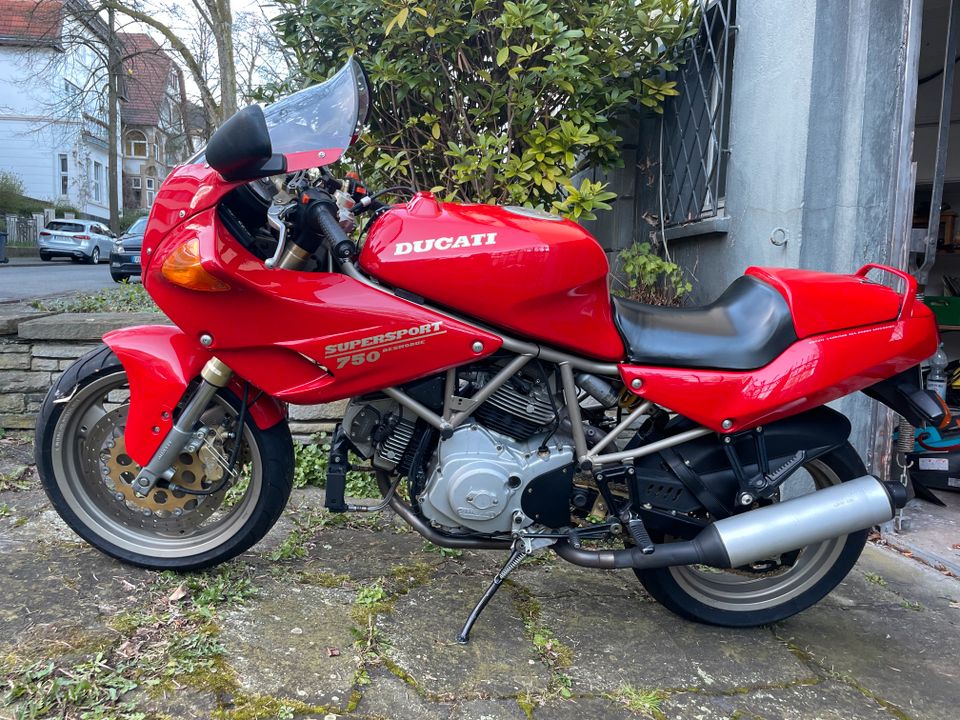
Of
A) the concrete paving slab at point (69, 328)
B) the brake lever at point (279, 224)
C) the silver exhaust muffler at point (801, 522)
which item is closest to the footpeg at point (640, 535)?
the silver exhaust muffler at point (801, 522)

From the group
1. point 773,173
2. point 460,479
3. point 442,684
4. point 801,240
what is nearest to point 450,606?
point 442,684

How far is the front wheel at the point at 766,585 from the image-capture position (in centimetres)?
237

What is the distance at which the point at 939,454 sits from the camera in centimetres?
394

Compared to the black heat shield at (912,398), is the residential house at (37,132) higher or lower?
higher

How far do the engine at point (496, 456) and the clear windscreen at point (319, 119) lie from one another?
0.70m

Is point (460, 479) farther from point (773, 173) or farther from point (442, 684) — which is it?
point (773, 173)

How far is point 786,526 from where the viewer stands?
2107 mm

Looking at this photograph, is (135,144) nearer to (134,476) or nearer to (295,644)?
(134,476)

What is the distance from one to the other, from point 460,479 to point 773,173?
2.51 m

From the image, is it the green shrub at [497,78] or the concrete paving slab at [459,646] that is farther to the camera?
the green shrub at [497,78]

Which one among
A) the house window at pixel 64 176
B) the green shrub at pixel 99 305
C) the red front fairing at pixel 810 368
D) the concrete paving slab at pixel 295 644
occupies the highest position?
the house window at pixel 64 176

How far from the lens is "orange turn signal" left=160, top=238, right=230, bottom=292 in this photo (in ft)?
6.77

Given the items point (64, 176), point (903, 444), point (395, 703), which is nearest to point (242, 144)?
point (395, 703)

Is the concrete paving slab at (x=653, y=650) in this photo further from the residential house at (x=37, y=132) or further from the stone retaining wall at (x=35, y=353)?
the residential house at (x=37, y=132)
